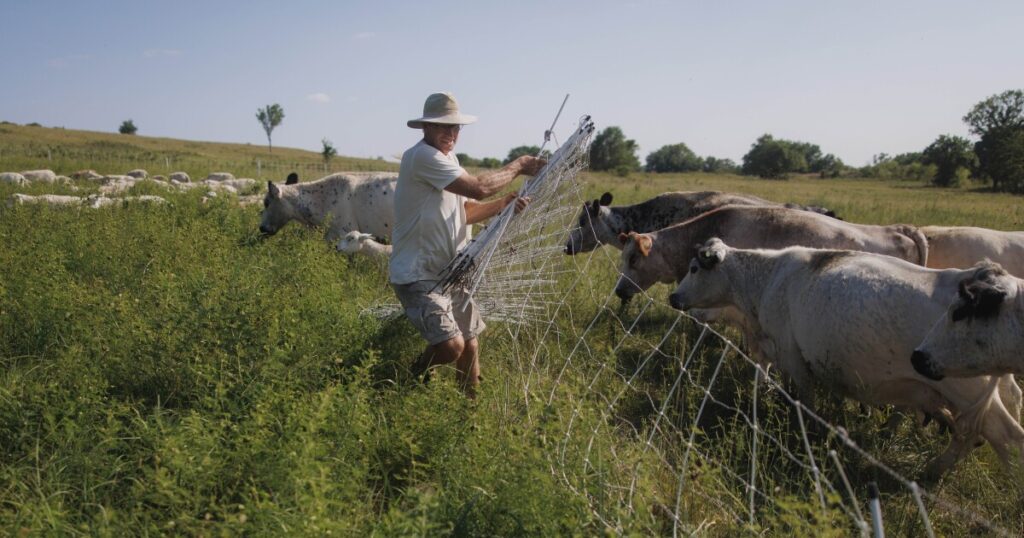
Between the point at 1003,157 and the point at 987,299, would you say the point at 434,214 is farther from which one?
the point at 1003,157

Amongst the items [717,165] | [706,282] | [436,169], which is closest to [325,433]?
[436,169]

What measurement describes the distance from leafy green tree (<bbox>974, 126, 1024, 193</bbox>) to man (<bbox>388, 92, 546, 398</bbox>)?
200 ft

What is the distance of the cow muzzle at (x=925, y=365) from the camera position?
436 cm

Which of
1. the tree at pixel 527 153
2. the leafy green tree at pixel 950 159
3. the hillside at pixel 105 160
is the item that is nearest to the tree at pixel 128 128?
the hillside at pixel 105 160

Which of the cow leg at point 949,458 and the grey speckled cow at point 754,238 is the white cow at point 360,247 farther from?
the cow leg at point 949,458

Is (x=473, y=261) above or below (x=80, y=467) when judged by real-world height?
above

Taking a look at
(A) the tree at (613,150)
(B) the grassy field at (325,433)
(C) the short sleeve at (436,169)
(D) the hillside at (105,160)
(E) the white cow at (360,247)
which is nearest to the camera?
(B) the grassy field at (325,433)

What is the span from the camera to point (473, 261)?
5.14m

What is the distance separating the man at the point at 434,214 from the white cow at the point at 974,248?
5.46 meters

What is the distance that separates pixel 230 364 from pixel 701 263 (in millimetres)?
4472

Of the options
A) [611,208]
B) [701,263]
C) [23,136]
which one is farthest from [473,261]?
[23,136]

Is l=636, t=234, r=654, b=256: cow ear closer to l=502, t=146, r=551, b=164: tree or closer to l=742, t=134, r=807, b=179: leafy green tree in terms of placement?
l=502, t=146, r=551, b=164: tree

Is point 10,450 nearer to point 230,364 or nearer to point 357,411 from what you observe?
point 230,364

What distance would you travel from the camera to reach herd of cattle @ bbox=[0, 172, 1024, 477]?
14.2 ft
